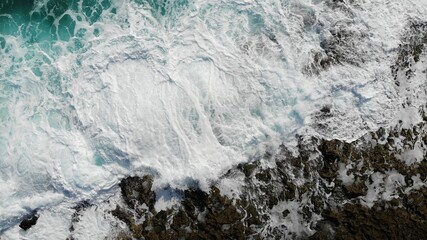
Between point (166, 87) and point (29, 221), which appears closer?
point (29, 221)

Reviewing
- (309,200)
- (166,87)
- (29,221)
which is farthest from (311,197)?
(29,221)

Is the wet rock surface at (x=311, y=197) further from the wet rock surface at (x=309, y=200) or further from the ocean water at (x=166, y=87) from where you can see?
the ocean water at (x=166, y=87)

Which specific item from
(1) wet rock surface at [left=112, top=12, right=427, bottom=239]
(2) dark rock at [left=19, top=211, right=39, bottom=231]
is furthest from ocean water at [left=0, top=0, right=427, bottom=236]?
(1) wet rock surface at [left=112, top=12, right=427, bottom=239]

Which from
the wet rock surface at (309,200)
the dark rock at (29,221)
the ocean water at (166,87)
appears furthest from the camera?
the ocean water at (166,87)

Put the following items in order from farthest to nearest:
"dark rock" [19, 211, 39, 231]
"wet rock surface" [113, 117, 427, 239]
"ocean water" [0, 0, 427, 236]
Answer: "ocean water" [0, 0, 427, 236], "wet rock surface" [113, 117, 427, 239], "dark rock" [19, 211, 39, 231]

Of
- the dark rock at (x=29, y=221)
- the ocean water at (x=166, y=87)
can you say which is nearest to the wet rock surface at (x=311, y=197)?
the ocean water at (x=166, y=87)

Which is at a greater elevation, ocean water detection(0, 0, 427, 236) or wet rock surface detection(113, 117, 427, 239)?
ocean water detection(0, 0, 427, 236)

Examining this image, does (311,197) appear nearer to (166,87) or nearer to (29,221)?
(166,87)

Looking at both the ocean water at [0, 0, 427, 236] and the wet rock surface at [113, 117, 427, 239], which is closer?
the wet rock surface at [113, 117, 427, 239]

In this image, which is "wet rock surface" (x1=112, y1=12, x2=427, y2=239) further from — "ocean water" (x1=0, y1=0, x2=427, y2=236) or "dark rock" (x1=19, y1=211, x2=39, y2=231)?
"dark rock" (x1=19, y1=211, x2=39, y2=231)
